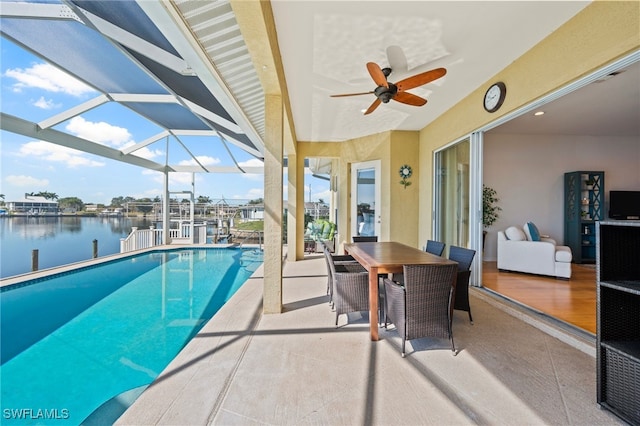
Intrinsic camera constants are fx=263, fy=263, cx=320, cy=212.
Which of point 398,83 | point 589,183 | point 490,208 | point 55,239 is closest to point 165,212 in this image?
point 55,239

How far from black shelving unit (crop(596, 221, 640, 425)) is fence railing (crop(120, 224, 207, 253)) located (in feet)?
34.3

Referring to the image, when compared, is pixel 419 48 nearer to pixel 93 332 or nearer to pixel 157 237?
pixel 93 332

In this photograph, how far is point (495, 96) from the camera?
3.36 metres

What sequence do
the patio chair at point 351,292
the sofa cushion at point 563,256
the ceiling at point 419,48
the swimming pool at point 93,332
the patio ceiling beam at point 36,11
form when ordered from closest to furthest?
1. the swimming pool at point 93,332
2. the ceiling at point 419,48
3. the patio chair at point 351,292
4. the patio ceiling beam at point 36,11
5. the sofa cushion at point 563,256

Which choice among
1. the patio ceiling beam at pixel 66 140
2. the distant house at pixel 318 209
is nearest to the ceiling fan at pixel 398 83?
the patio ceiling beam at pixel 66 140

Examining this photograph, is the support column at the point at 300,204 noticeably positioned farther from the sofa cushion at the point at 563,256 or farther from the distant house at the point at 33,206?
the distant house at the point at 33,206

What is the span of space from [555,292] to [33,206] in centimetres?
1101

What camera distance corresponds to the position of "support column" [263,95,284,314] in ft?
10.3

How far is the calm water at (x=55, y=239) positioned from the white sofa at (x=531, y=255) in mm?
9621

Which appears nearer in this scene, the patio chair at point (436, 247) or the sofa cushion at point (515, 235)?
the patio chair at point (436, 247)

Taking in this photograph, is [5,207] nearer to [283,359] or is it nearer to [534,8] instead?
[283,359]

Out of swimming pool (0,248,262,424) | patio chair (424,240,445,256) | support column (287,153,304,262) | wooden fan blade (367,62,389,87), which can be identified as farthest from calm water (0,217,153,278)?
patio chair (424,240,445,256)

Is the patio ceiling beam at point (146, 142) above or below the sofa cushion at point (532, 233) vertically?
above

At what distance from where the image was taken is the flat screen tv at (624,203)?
5621 mm
